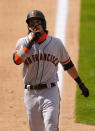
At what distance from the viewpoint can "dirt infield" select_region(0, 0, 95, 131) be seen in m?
9.51

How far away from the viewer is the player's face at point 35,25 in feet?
23.0

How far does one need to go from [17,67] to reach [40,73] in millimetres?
5889

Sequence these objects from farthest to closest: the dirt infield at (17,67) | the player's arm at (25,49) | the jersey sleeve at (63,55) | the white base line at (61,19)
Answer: the white base line at (61,19) → the dirt infield at (17,67) → the jersey sleeve at (63,55) → the player's arm at (25,49)

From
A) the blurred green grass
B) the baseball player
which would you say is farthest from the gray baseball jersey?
the blurred green grass

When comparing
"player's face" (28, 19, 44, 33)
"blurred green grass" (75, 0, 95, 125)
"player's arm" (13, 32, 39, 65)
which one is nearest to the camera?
"player's arm" (13, 32, 39, 65)

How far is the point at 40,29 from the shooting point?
7.02 m

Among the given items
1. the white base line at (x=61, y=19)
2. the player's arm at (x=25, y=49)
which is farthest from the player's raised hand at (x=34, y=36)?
the white base line at (x=61, y=19)

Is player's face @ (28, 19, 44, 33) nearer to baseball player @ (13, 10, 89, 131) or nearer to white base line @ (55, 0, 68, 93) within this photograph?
baseball player @ (13, 10, 89, 131)

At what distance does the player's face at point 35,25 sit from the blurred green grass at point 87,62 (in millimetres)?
3105

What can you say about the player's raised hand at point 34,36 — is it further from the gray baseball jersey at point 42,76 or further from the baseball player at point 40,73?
the gray baseball jersey at point 42,76

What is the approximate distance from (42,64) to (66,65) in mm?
547

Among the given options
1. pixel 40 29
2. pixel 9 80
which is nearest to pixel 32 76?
pixel 40 29

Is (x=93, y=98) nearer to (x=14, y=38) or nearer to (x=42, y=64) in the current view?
(x=42, y=64)

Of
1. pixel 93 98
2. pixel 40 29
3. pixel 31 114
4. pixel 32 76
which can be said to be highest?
pixel 40 29
